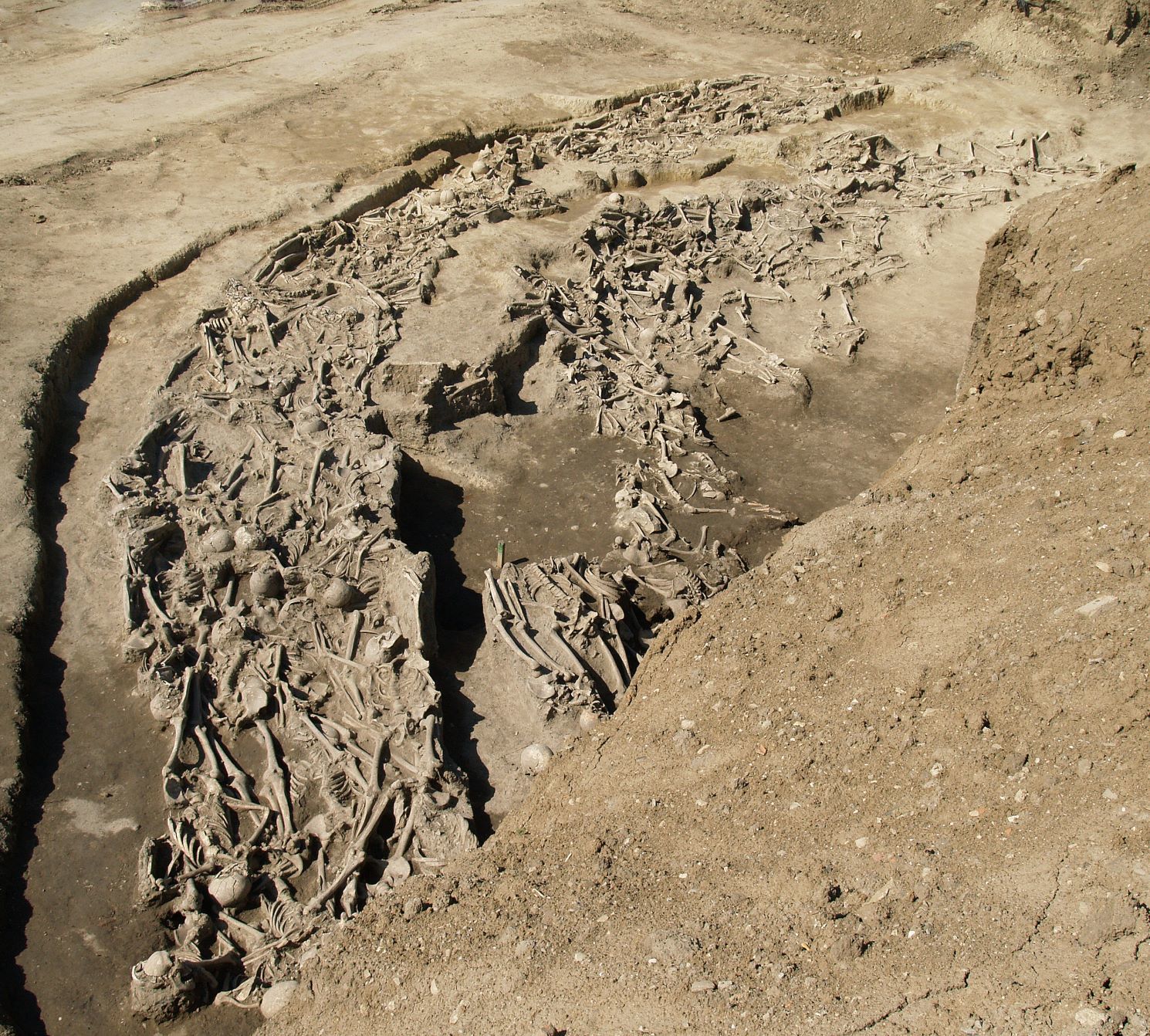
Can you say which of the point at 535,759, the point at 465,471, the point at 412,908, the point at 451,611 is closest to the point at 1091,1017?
the point at 412,908

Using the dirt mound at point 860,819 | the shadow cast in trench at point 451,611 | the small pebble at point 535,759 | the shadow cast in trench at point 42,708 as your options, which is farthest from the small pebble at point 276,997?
the small pebble at point 535,759

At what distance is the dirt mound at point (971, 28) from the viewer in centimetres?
1486

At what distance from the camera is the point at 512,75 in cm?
1414

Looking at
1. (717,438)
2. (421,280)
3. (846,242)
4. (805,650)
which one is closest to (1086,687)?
(805,650)

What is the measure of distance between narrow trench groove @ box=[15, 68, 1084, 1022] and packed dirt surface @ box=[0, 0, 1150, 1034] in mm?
40

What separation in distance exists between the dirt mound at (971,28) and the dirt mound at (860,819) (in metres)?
12.3

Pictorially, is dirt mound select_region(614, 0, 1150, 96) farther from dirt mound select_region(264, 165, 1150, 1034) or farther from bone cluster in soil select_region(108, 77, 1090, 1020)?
dirt mound select_region(264, 165, 1150, 1034)

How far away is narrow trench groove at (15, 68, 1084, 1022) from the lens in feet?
15.8

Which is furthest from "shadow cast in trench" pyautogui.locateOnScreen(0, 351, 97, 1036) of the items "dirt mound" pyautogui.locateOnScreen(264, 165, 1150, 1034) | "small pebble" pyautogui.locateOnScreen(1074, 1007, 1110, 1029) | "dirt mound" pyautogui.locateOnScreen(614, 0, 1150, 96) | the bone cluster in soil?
"dirt mound" pyautogui.locateOnScreen(614, 0, 1150, 96)

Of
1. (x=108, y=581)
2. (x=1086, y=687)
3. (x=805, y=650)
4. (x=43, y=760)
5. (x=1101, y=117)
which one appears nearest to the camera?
(x=1086, y=687)

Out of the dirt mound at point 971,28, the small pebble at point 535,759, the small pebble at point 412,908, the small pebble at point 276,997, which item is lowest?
the small pebble at point 535,759

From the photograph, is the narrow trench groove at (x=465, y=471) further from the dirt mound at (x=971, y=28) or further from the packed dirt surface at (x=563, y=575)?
the dirt mound at (x=971, y=28)

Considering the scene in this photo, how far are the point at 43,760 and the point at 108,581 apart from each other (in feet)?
4.39

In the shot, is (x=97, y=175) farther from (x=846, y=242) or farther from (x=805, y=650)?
(x=805, y=650)
